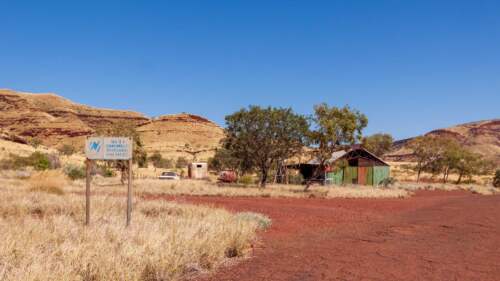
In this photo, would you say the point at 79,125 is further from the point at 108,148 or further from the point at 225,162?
the point at 108,148

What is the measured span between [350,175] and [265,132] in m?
14.6

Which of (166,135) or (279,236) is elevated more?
(166,135)

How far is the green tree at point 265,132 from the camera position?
102 ft

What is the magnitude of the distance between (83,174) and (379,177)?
27932mm

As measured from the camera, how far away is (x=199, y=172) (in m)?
47.9

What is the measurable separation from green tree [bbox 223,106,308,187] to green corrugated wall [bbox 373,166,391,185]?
13.1 metres

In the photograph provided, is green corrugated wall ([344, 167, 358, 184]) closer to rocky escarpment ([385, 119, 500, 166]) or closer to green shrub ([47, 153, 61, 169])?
green shrub ([47, 153, 61, 169])

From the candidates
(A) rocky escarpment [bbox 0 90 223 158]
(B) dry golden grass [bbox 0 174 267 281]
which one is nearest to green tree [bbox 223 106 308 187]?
(B) dry golden grass [bbox 0 174 267 281]

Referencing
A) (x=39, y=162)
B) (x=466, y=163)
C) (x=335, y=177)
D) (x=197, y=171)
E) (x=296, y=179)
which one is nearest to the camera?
(x=39, y=162)

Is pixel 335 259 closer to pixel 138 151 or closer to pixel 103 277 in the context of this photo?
pixel 103 277

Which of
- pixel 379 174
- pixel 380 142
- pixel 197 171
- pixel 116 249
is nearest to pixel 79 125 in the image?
pixel 197 171

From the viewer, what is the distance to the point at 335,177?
40.9 metres

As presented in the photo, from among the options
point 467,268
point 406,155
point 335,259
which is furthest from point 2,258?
point 406,155

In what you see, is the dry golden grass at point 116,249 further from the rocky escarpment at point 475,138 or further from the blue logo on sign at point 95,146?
the rocky escarpment at point 475,138
